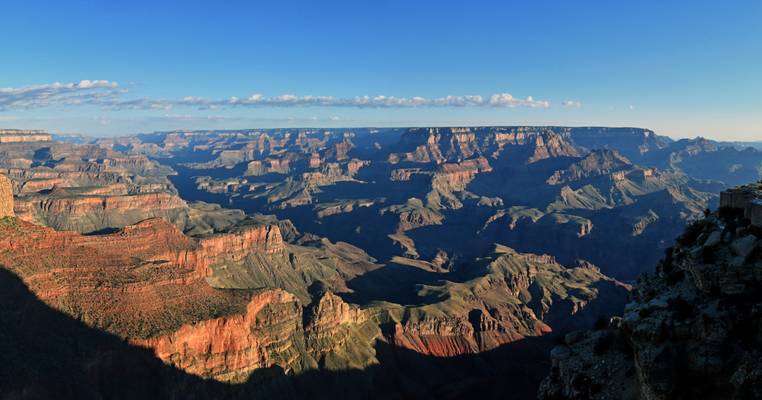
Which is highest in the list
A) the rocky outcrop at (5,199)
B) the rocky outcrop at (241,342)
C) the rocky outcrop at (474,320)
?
the rocky outcrop at (5,199)

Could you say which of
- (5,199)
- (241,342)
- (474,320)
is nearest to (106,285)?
(5,199)

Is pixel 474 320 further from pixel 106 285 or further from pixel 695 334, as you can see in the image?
pixel 695 334

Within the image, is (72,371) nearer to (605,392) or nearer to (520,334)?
(605,392)

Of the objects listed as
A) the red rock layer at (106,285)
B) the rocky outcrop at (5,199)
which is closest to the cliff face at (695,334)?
the red rock layer at (106,285)

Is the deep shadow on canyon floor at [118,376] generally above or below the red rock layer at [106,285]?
below

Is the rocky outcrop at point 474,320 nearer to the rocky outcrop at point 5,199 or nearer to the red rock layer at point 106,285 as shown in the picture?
the red rock layer at point 106,285

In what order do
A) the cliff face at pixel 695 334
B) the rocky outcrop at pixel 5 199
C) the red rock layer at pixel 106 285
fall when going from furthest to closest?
the rocky outcrop at pixel 5 199 < the red rock layer at pixel 106 285 < the cliff face at pixel 695 334

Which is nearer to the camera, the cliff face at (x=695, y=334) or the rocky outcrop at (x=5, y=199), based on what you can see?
the cliff face at (x=695, y=334)

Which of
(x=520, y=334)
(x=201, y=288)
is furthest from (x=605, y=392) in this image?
(x=520, y=334)

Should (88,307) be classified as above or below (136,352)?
above
